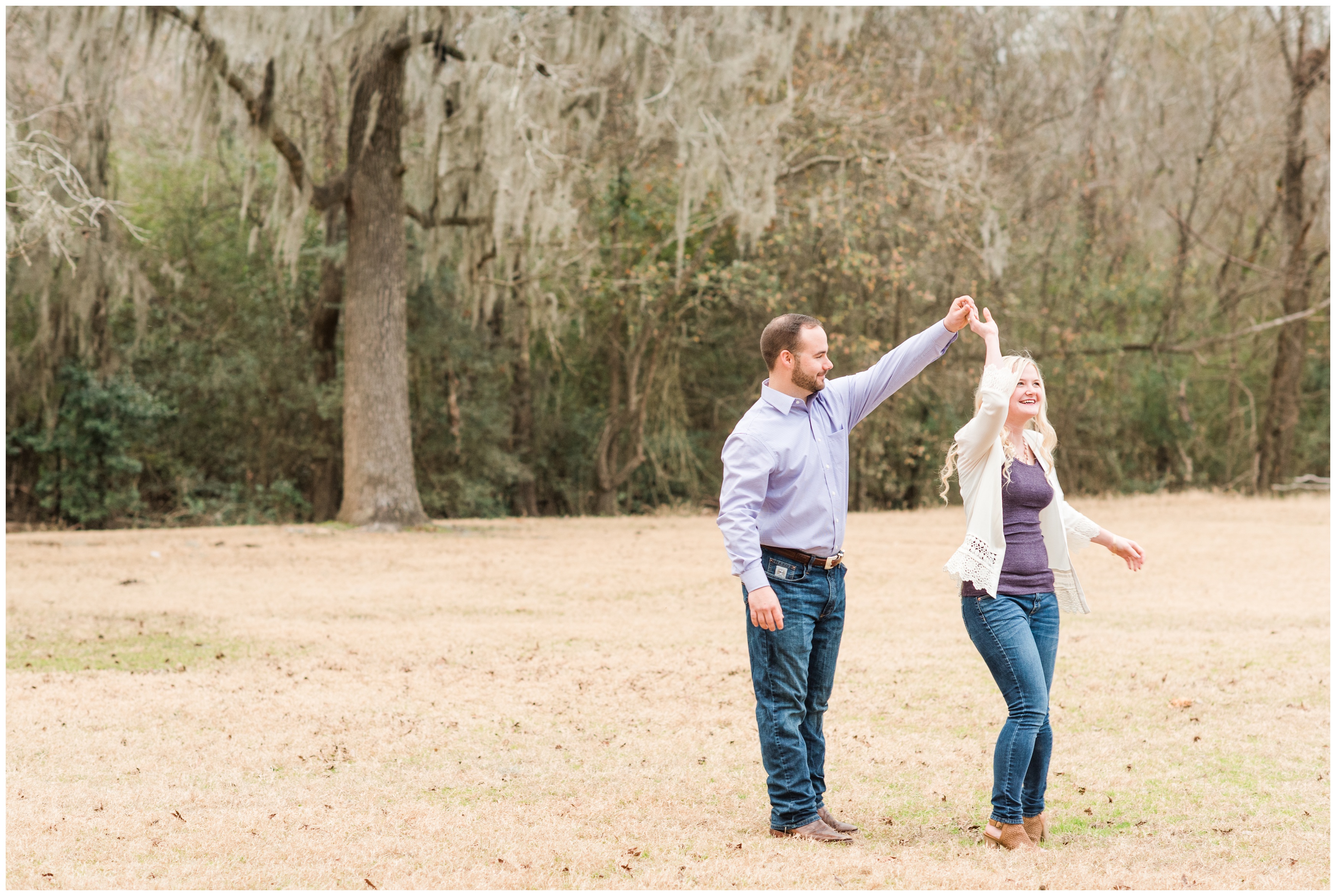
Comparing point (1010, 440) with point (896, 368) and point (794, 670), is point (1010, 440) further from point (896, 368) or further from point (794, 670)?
point (794, 670)

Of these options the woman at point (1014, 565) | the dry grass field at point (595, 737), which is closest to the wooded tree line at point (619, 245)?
the dry grass field at point (595, 737)

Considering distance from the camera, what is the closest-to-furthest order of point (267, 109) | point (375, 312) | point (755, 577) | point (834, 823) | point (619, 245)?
point (755, 577) < point (834, 823) < point (267, 109) < point (375, 312) < point (619, 245)

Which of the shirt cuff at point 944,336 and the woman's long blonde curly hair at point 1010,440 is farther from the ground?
the shirt cuff at point 944,336

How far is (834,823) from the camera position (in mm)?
4016

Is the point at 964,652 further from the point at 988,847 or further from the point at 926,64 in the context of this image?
the point at 926,64

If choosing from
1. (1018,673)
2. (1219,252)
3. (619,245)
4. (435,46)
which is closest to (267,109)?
(435,46)

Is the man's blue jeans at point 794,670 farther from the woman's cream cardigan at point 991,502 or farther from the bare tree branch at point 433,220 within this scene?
the bare tree branch at point 433,220

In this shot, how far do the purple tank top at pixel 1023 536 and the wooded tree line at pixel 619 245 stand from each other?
999cm

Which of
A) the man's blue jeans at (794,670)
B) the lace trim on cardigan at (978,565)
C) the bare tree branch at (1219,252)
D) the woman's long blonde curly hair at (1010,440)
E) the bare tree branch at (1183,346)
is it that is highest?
the bare tree branch at (1219,252)

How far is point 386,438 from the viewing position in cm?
1503

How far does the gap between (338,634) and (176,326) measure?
1281 cm

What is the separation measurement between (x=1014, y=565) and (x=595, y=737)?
2.35m

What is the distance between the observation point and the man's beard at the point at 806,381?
387 cm

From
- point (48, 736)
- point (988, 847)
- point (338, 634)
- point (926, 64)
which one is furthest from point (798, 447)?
point (926, 64)
